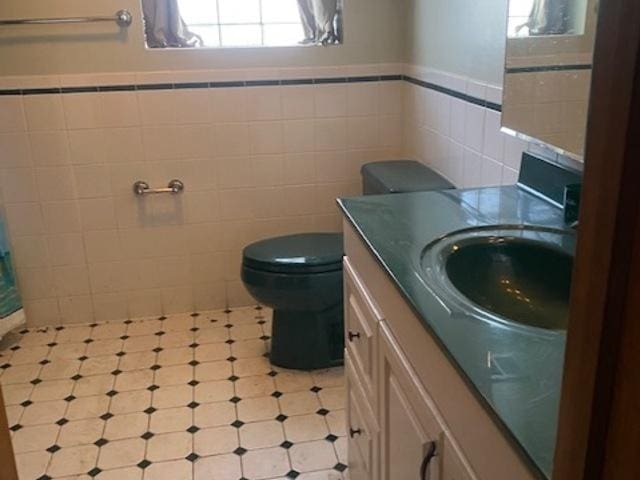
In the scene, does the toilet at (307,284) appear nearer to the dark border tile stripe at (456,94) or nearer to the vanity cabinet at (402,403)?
the dark border tile stripe at (456,94)

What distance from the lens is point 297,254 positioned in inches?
97.0

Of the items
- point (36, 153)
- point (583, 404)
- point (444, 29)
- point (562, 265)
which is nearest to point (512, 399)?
point (583, 404)

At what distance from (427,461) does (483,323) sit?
0.81 feet

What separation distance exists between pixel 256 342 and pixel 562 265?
165 centimetres

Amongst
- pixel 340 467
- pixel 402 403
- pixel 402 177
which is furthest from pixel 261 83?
pixel 402 403

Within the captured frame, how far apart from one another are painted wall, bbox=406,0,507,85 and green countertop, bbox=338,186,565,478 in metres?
0.47

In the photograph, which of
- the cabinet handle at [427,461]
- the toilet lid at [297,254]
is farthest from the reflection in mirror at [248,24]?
the cabinet handle at [427,461]

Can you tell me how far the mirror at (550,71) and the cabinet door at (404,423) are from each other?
645mm

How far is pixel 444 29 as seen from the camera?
2.39 meters

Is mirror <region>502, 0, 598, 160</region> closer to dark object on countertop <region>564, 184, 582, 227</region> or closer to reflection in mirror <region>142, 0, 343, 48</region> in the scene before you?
dark object on countertop <region>564, 184, 582, 227</region>

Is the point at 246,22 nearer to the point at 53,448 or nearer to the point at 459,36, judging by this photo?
the point at 459,36

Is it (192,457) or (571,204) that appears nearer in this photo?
(571,204)

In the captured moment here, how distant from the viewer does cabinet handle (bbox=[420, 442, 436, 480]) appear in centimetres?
107

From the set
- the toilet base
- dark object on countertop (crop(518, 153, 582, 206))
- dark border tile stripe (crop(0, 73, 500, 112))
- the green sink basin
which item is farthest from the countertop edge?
dark border tile stripe (crop(0, 73, 500, 112))
